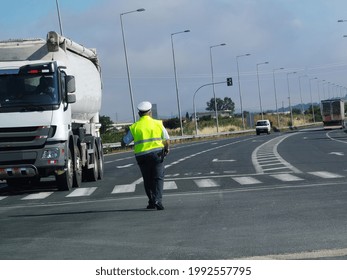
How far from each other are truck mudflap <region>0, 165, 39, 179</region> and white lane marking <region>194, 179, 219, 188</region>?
153 inches

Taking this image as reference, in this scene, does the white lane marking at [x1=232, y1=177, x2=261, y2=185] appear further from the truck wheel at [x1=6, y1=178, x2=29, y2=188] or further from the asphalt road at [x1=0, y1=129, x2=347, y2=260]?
Result: the truck wheel at [x1=6, y1=178, x2=29, y2=188]

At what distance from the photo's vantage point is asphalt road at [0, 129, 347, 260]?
33.0 feet

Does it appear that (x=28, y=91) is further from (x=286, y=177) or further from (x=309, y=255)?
(x=309, y=255)

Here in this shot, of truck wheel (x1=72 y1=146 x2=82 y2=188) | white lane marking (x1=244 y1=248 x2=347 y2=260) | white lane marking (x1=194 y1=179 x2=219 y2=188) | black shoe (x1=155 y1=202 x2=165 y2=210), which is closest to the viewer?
white lane marking (x1=244 y1=248 x2=347 y2=260)

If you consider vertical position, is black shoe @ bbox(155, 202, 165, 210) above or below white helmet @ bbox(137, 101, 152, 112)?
below

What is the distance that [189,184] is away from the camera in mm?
21672

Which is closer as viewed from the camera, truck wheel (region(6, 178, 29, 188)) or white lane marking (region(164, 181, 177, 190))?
white lane marking (region(164, 181, 177, 190))

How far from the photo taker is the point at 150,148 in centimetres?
1493

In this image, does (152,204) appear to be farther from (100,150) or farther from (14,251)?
(100,150)

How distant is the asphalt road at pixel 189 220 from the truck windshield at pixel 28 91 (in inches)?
83.7

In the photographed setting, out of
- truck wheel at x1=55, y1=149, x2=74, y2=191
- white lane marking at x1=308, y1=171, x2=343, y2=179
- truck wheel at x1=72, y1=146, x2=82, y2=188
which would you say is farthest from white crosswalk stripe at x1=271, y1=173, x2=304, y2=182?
truck wheel at x1=55, y1=149, x2=74, y2=191

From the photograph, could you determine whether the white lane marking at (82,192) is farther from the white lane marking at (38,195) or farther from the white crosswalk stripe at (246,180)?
the white crosswalk stripe at (246,180)

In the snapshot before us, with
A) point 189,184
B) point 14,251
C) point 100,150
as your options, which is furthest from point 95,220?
point 100,150

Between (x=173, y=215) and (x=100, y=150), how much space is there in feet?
40.9
